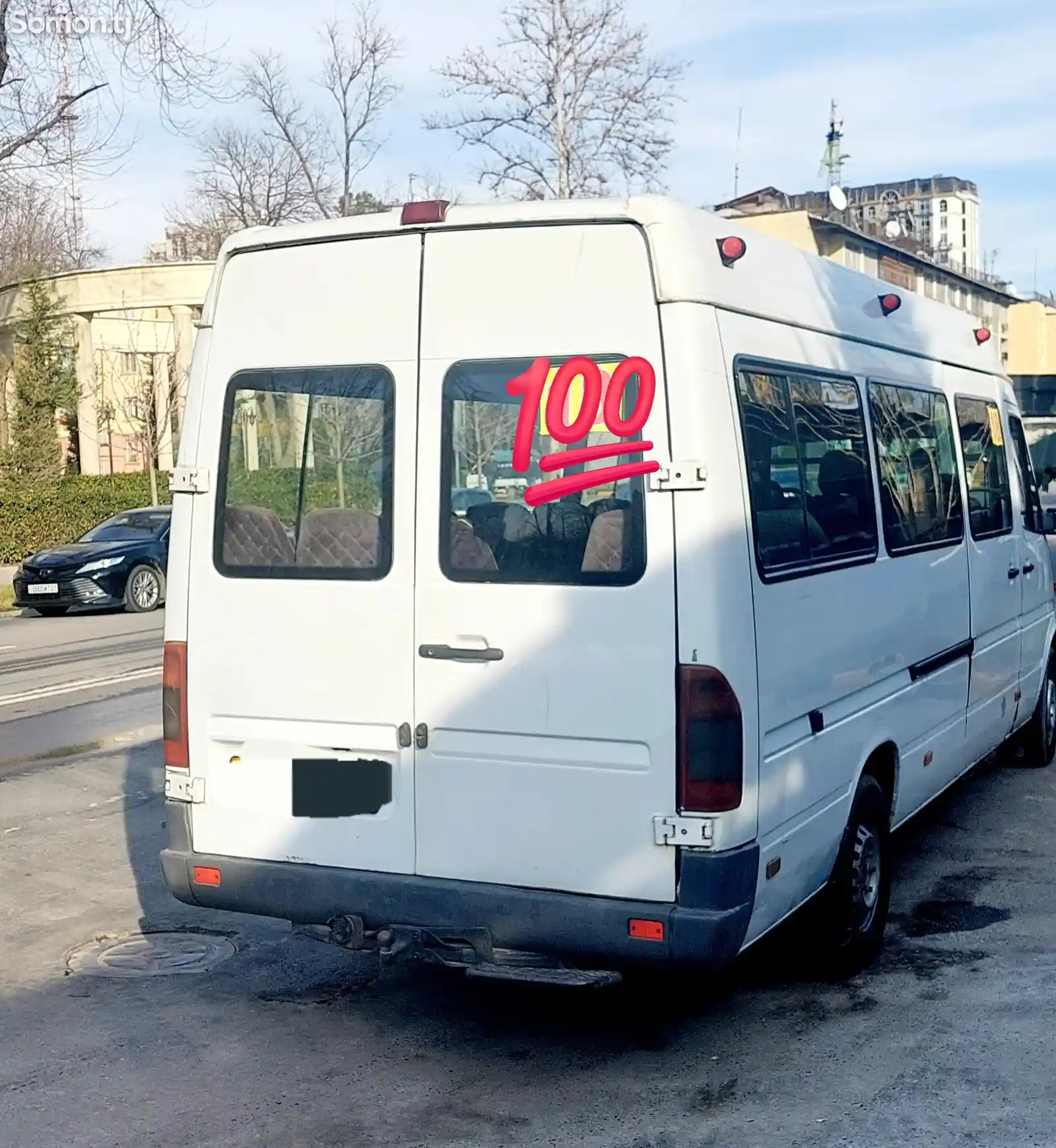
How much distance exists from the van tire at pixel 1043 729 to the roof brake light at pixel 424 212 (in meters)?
5.75

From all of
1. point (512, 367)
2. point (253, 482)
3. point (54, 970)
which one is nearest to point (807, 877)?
point (512, 367)

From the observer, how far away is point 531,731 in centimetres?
456

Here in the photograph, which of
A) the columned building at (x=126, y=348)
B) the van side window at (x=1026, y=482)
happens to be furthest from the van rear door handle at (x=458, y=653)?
the columned building at (x=126, y=348)

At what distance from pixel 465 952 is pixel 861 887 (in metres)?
1.73

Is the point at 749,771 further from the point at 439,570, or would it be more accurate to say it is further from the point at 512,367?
the point at 512,367

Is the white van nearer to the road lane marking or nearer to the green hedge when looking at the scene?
the road lane marking

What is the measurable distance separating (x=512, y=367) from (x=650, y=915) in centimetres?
171

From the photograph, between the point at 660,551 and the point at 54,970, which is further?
the point at 54,970

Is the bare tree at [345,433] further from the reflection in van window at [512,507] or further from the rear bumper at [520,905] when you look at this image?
the rear bumper at [520,905]

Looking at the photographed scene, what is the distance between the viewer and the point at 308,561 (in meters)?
4.87

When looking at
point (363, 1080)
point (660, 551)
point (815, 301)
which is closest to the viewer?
point (660, 551)

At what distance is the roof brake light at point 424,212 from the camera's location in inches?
185

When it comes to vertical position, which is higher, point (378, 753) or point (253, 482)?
point (253, 482)

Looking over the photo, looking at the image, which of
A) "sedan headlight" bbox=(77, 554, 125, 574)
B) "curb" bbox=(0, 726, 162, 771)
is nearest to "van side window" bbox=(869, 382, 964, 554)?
"curb" bbox=(0, 726, 162, 771)
